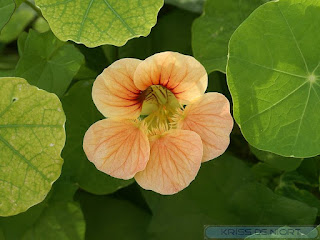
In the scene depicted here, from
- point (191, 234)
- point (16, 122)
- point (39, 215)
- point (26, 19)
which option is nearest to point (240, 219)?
point (191, 234)

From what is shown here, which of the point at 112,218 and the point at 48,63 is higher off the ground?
the point at 48,63

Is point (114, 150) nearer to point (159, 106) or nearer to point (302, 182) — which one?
point (159, 106)

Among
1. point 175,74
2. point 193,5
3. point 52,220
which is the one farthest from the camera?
point 193,5

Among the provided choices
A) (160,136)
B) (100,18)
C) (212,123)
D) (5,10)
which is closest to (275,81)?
(212,123)

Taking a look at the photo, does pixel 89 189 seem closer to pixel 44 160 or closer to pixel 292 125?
pixel 44 160

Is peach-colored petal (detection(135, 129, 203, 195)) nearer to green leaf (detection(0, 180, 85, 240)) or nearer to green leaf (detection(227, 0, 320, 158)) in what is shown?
green leaf (detection(227, 0, 320, 158))

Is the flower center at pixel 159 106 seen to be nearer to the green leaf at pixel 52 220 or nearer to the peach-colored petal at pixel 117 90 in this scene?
the peach-colored petal at pixel 117 90

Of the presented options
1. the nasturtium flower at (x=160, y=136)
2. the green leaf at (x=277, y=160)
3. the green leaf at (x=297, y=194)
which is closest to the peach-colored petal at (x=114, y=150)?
the nasturtium flower at (x=160, y=136)

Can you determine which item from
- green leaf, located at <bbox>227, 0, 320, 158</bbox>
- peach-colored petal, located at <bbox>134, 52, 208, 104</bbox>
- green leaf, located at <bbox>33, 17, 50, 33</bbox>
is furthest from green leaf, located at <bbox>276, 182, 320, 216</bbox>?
green leaf, located at <bbox>33, 17, 50, 33</bbox>
